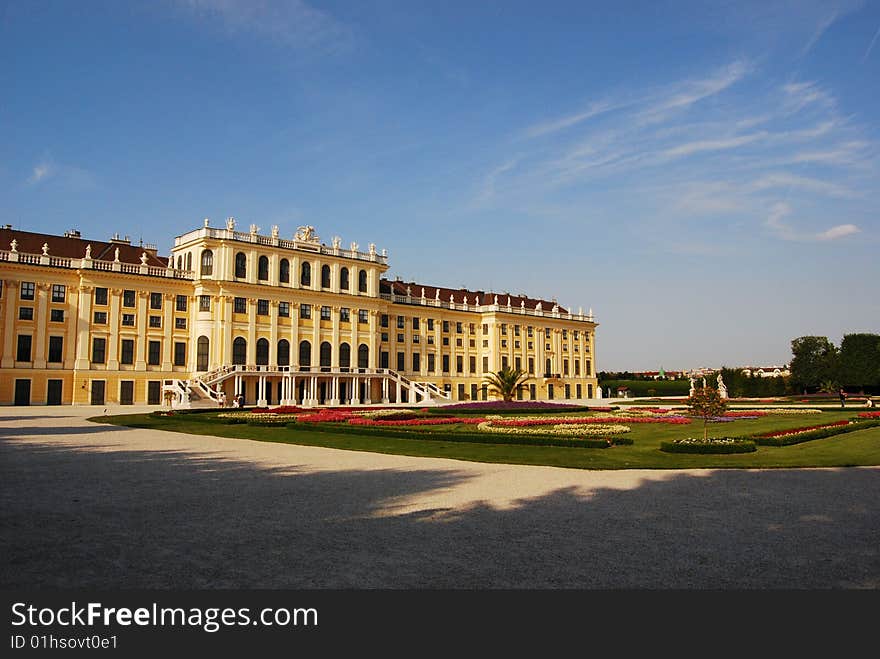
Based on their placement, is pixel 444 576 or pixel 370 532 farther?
pixel 370 532

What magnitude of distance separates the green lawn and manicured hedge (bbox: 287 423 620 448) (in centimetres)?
25

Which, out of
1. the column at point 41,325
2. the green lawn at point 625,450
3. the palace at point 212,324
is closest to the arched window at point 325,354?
the palace at point 212,324

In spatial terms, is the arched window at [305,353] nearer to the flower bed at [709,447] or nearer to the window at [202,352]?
the window at [202,352]

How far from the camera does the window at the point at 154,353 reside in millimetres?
62344

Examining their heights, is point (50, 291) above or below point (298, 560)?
above

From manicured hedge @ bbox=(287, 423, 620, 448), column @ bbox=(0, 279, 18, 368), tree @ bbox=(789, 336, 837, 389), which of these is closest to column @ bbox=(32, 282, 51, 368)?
column @ bbox=(0, 279, 18, 368)

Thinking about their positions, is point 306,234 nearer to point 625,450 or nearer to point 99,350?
point 99,350

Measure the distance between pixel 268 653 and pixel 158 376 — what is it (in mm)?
62096

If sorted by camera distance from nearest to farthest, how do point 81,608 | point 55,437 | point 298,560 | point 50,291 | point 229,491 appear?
1. point 81,608
2. point 298,560
3. point 229,491
4. point 55,437
5. point 50,291

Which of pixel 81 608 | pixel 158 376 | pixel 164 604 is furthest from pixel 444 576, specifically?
pixel 158 376

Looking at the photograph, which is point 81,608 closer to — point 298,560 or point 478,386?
point 298,560

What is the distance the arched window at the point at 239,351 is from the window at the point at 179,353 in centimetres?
463

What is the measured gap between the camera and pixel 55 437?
952 inches

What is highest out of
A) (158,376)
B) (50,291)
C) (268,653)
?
(50,291)
